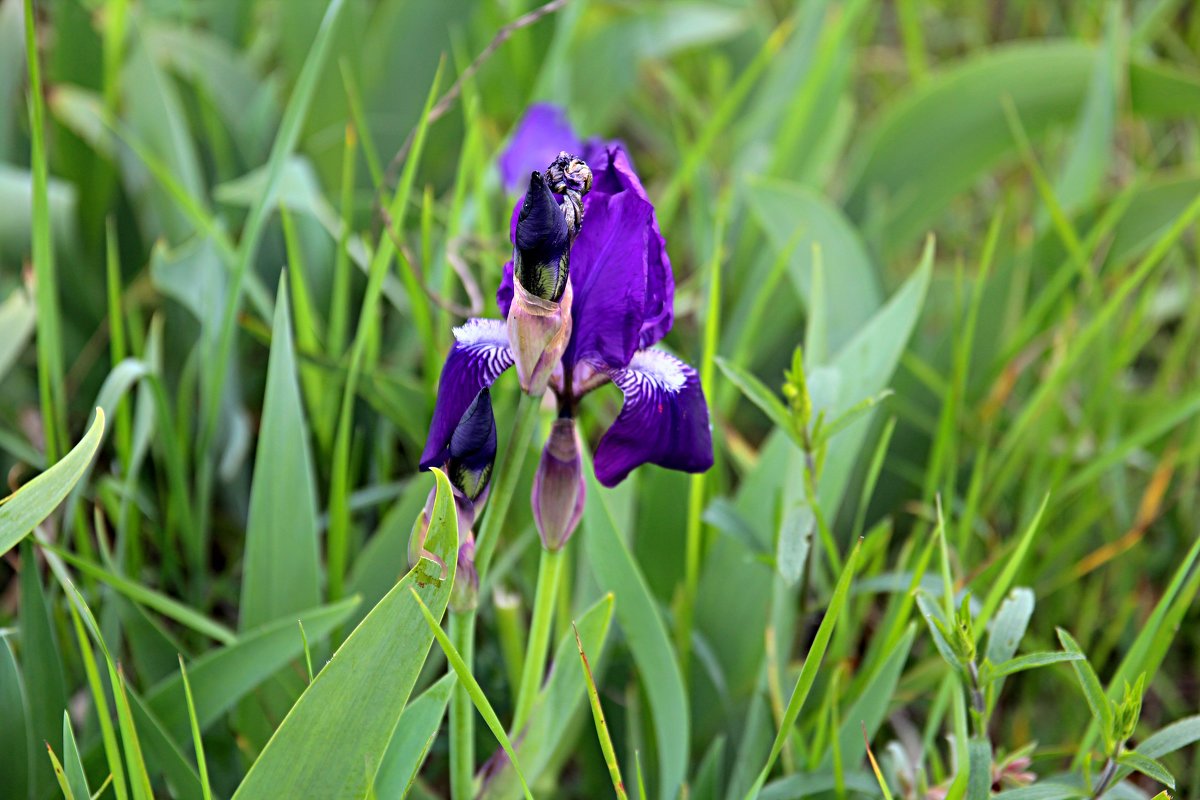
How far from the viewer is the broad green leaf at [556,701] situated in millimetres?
825

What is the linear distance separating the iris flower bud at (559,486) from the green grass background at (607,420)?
0.04 m

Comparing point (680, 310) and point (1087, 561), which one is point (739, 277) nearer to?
point (680, 310)

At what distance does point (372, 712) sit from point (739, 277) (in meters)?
1.00

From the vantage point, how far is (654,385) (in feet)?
2.39

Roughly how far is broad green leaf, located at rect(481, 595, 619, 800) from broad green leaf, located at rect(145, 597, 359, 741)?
160mm

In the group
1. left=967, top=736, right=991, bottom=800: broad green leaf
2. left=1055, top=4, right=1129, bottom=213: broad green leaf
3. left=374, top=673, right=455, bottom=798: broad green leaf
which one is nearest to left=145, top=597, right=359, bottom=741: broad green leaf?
left=374, top=673, right=455, bottom=798: broad green leaf

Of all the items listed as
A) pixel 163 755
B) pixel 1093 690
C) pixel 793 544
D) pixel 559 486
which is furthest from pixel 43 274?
pixel 1093 690

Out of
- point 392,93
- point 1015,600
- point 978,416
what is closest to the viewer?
point 1015,600

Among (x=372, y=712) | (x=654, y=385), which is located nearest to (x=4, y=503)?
(x=372, y=712)

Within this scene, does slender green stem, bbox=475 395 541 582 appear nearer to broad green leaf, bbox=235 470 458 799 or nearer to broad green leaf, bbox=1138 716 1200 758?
broad green leaf, bbox=235 470 458 799

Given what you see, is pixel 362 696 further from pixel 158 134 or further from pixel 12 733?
pixel 158 134

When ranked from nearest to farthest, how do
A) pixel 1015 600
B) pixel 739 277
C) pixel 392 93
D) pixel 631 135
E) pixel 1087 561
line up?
pixel 1015 600
pixel 1087 561
pixel 739 277
pixel 392 93
pixel 631 135

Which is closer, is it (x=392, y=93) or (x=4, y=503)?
(x=4, y=503)

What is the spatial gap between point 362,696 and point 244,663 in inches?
8.6
